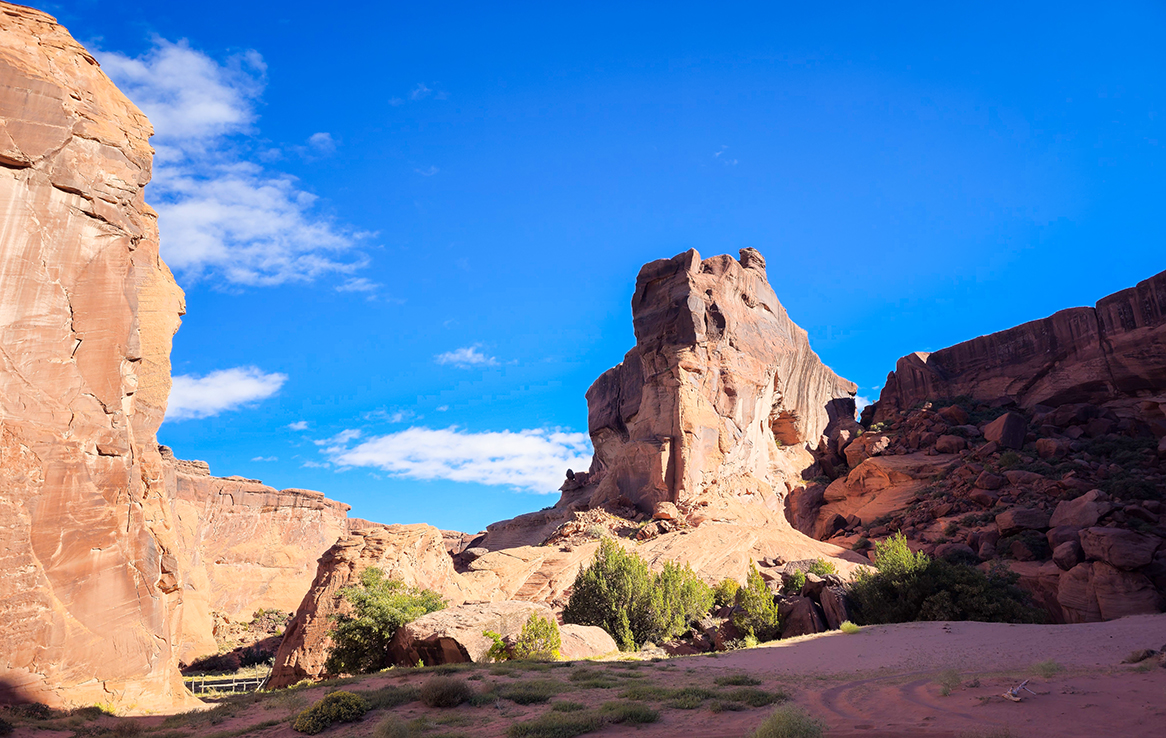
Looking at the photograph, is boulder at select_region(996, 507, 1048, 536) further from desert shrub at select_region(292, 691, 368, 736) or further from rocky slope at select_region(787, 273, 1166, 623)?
desert shrub at select_region(292, 691, 368, 736)

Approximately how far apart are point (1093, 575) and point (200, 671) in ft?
141

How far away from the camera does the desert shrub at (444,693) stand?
10.8 meters

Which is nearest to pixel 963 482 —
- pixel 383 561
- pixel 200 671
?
pixel 383 561

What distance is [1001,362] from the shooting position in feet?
152

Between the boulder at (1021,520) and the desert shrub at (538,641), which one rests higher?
the boulder at (1021,520)

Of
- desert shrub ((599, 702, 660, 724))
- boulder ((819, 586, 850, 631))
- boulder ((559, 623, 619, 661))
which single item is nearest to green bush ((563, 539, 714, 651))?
boulder ((559, 623, 619, 661))

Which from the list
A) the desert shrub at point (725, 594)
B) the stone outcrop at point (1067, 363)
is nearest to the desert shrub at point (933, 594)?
the desert shrub at point (725, 594)

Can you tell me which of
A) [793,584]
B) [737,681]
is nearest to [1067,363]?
[793,584]

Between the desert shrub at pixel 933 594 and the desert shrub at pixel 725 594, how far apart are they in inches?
202

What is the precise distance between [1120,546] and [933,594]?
20.0ft

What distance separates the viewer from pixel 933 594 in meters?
20.1

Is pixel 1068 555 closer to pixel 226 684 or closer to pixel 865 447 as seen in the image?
pixel 865 447

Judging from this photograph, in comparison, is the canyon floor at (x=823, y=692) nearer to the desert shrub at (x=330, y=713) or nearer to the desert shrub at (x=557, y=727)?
the desert shrub at (x=557, y=727)

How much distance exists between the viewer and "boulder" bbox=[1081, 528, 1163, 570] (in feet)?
64.8
